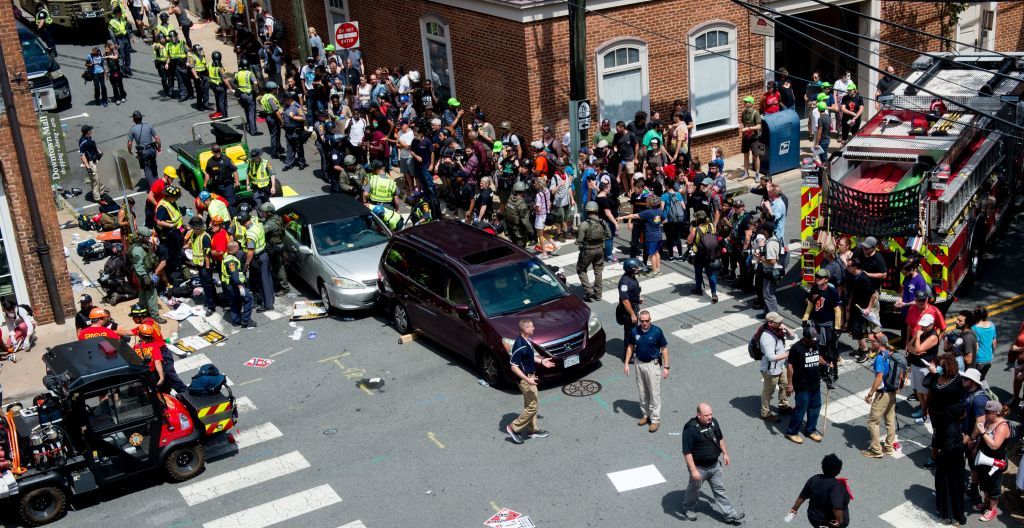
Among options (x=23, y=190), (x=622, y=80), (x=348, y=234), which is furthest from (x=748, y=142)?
(x=23, y=190)

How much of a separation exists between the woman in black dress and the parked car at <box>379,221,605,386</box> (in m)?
4.87

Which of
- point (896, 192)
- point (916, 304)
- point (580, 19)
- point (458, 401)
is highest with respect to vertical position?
point (580, 19)

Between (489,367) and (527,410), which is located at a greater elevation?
(527,410)

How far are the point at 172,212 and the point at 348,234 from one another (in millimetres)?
3398

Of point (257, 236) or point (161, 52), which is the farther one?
point (161, 52)

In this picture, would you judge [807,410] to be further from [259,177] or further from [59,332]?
[259,177]

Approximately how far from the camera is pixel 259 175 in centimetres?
2289

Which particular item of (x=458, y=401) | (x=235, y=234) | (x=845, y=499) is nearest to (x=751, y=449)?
(x=845, y=499)

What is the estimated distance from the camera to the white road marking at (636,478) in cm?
1281

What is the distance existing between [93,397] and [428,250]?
18.8 ft

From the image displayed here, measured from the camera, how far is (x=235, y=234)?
1855 cm

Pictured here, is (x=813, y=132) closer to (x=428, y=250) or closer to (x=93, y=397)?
(x=428, y=250)

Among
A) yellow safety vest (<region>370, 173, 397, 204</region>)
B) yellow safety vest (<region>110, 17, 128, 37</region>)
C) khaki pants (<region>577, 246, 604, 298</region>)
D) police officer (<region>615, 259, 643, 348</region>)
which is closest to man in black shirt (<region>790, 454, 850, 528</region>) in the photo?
police officer (<region>615, 259, 643, 348</region>)

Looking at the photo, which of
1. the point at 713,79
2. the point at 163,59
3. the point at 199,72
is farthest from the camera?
the point at 163,59
